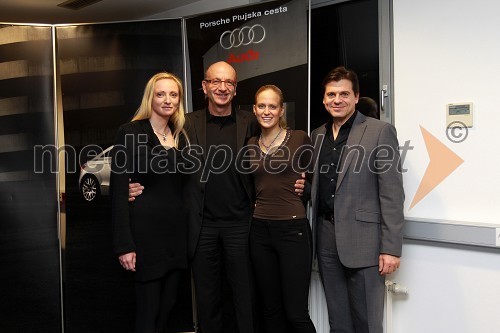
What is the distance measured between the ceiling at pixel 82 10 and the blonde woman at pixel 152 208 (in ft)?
5.47

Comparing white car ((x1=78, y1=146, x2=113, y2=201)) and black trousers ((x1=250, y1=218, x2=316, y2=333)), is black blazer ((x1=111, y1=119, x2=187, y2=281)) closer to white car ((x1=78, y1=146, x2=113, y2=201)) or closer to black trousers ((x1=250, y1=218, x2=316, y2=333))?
black trousers ((x1=250, y1=218, x2=316, y2=333))

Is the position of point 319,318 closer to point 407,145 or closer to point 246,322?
point 246,322

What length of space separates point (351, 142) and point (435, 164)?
0.55 metres

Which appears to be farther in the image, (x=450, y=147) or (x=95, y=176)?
(x=95, y=176)

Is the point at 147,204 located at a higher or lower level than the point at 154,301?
higher

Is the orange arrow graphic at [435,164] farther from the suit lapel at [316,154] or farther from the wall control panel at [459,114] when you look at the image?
the suit lapel at [316,154]

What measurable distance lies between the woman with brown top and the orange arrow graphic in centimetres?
64

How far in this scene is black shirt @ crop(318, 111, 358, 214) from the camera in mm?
2090

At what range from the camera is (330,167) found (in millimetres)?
2113

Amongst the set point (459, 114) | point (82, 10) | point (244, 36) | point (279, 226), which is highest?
point (82, 10)

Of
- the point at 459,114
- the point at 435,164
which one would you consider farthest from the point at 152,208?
the point at 459,114

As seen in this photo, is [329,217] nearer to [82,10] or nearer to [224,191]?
[224,191]

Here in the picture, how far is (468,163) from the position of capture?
7.07 ft

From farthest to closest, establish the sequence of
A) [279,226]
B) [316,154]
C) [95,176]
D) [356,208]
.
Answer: [95,176]
[316,154]
[279,226]
[356,208]
